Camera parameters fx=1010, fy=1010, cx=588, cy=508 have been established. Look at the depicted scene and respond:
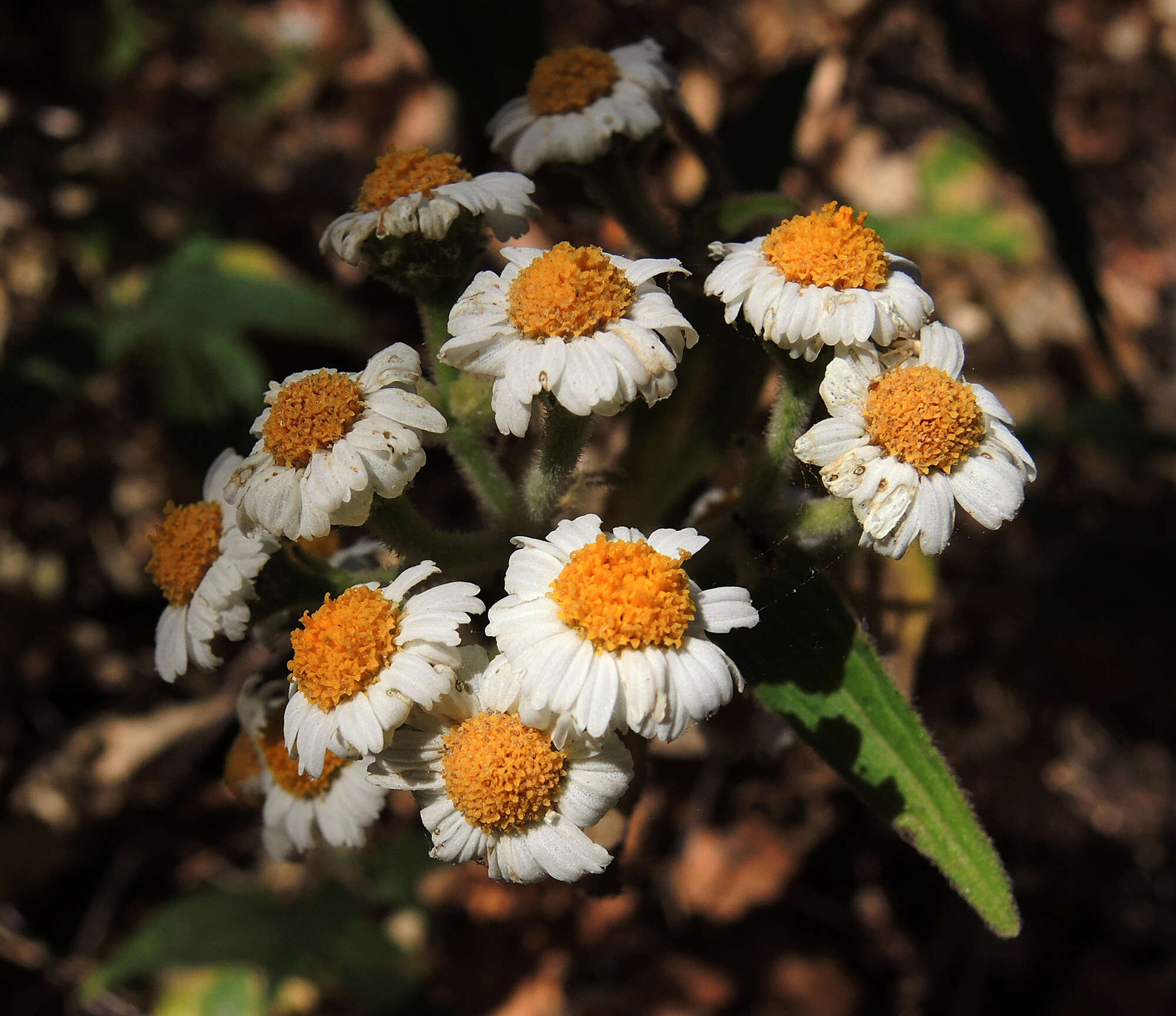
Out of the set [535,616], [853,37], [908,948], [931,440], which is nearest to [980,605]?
[908,948]

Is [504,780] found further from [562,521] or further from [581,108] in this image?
[581,108]

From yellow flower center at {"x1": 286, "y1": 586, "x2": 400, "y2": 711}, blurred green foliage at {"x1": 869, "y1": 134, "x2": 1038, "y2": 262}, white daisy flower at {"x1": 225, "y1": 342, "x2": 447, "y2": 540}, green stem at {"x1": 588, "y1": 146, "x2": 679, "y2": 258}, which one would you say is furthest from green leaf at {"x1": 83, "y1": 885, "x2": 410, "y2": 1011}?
blurred green foliage at {"x1": 869, "y1": 134, "x2": 1038, "y2": 262}

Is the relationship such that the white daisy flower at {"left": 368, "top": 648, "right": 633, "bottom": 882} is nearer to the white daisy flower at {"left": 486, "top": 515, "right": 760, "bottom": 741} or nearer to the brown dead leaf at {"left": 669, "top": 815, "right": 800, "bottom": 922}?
the white daisy flower at {"left": 486, "top": 515, "right": 760, "bottom": 741}

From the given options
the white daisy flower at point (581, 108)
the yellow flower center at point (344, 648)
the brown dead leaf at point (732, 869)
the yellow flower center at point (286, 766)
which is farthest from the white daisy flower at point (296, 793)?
the brown dead leaf at point (732, 869)

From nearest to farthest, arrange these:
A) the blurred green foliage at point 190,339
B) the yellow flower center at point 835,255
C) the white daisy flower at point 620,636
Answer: the white daisy flower at point 620,636, the yellow flower center at point 835,255, the blurred green foliage at point 190,339

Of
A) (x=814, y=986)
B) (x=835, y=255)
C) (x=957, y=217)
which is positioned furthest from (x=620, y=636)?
(x=957, y=217)

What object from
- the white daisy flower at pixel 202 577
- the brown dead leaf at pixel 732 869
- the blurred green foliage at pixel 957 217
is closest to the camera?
the white daisy flower at pixel 202 577

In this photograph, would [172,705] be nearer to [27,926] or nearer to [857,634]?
[27,926]

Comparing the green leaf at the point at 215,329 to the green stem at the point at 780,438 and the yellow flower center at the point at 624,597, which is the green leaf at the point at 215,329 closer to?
the green stem at the point at 780,438
